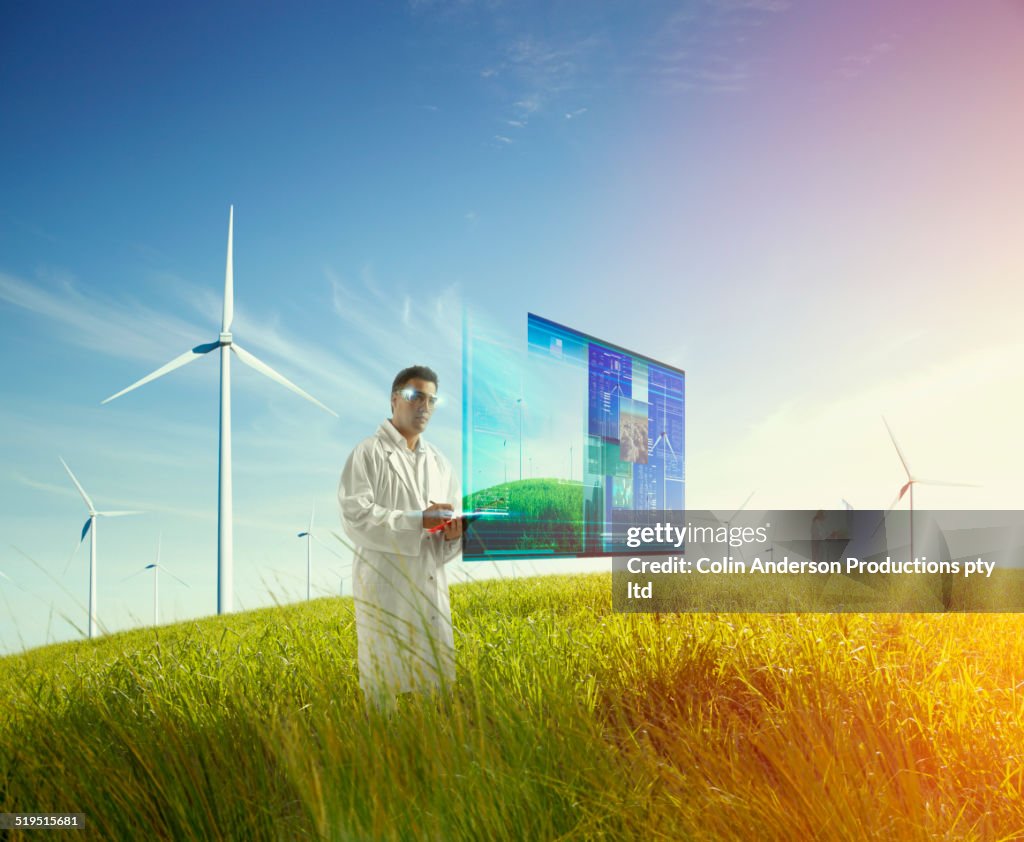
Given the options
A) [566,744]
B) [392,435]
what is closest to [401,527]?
[392,435]

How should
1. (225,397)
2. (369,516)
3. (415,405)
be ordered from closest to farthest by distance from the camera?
(369,516), (415,405), (225,397)

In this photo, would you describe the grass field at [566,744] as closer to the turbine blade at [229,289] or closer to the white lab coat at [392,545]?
the white lab coat at [392,545]

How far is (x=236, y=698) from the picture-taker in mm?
4980

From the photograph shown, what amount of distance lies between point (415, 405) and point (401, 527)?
38.5 inches

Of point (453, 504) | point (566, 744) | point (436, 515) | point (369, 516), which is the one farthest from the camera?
point (453, 504)

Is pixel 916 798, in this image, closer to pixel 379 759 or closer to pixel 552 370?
pixel 379 759

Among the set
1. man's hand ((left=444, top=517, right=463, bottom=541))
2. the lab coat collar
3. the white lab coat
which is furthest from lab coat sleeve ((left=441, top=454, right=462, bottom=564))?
the lab coat collar

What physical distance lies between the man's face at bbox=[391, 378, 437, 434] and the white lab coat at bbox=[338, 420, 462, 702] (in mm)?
131

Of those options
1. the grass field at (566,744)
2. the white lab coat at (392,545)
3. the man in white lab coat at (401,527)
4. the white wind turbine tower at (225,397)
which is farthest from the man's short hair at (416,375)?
the white wind turbine tower at (225,397)

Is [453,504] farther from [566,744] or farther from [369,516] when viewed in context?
[566,744]

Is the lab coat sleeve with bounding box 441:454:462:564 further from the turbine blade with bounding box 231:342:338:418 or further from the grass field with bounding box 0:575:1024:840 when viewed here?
the turbine blade with bounding box 231:342:338:418

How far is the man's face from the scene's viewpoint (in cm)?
602

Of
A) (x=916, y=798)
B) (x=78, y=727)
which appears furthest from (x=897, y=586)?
(x=78, y=727)

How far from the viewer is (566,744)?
12.6 ft
